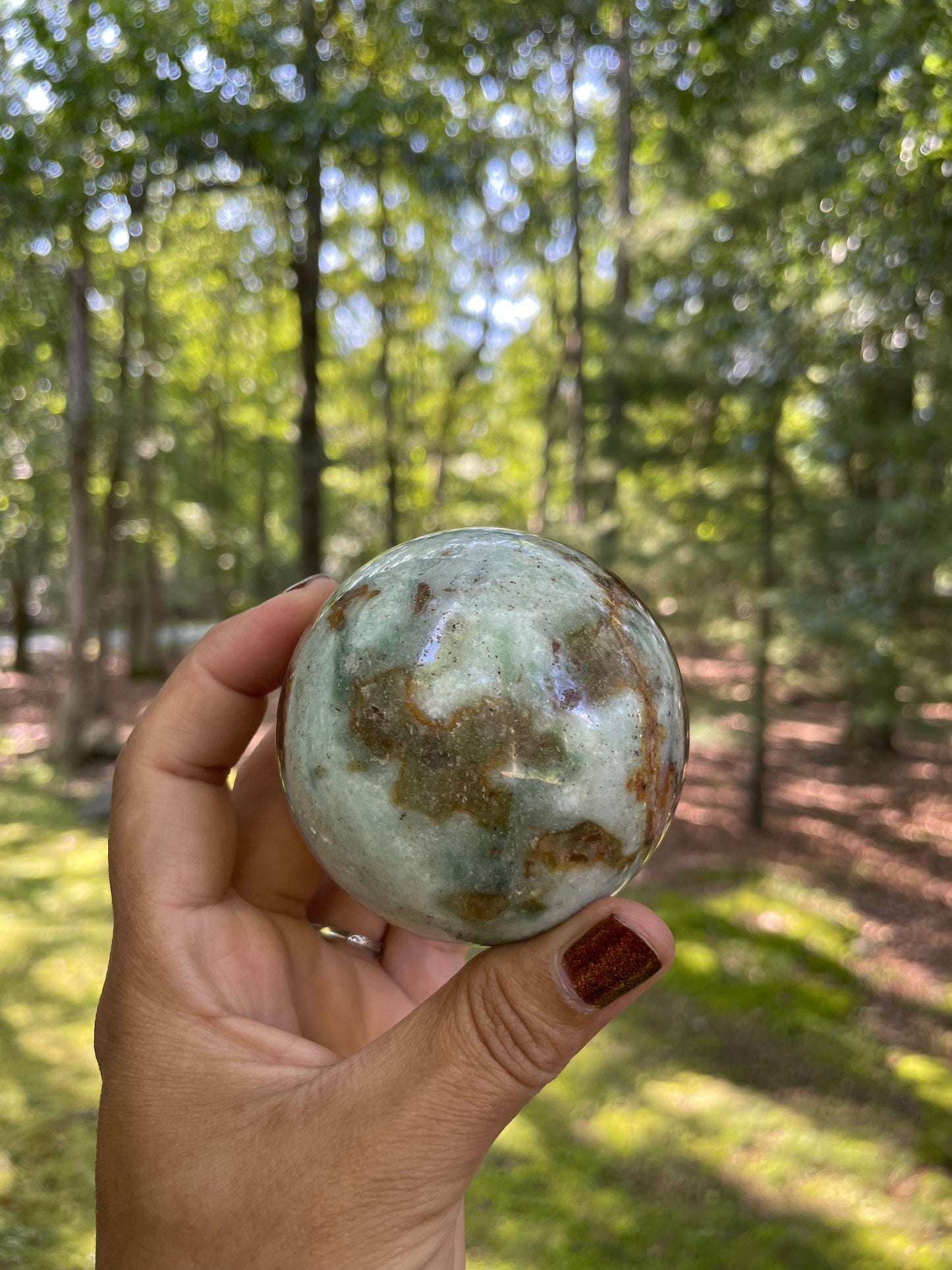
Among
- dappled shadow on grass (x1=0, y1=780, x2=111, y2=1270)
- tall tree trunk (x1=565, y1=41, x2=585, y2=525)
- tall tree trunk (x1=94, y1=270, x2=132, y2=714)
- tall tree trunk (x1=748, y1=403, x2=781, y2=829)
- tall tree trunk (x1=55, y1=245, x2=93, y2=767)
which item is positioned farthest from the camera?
tall tree trunk (x1=94, y1=270, x2=132, y2=714)

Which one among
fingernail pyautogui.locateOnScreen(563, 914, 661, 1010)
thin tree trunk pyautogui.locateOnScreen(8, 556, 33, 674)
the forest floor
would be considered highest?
fingernail pyautogui.locateOnScreen(563, 914, 661, 1010)

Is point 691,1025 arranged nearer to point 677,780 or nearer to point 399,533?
point 677,780

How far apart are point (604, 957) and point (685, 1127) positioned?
3764 millimetres

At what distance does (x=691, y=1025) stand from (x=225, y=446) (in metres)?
16.9

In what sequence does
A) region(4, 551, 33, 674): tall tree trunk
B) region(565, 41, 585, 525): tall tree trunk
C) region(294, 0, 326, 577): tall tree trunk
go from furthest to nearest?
region(4, 551, 33, 674): tall tree trunk < region(565, 41, 585, 525): tall tree trunk < region(294, 0, 326, 577): tall tree trunk

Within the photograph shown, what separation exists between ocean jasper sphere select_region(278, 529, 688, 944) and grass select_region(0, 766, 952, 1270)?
298 centimetres

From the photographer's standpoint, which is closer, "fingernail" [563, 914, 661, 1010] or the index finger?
"fingernail" [563, 914, 661, 1010]

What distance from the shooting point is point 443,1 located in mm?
6703

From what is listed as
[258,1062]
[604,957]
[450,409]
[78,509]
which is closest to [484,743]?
[604,957]

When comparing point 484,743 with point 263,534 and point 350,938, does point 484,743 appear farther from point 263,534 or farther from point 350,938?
point 263,534

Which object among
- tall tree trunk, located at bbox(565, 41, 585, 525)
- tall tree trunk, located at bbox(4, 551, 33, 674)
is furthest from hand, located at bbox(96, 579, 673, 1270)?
tall tree trunk, located at bbox(4, 551, 33, 674)

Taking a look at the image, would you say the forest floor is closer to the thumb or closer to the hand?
the hand

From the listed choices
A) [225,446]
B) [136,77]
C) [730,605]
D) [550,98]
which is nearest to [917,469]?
[730,605]

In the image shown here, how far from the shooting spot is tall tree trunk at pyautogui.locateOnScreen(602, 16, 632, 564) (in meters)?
8.84
